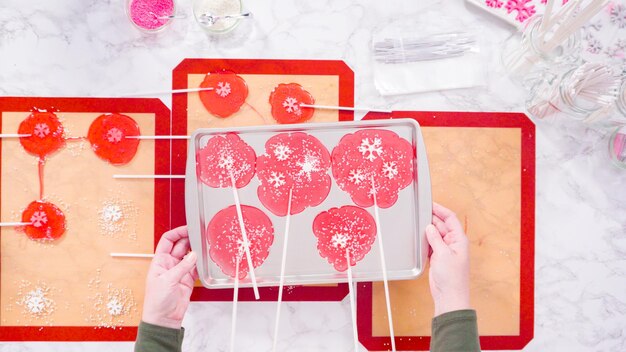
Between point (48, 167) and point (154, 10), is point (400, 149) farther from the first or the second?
point (48, 167)

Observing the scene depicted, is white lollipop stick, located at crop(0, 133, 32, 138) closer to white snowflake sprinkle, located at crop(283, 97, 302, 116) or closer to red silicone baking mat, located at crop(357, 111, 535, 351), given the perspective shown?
white snowflake sprinkle, located at crop(283, 97, 302, 116)

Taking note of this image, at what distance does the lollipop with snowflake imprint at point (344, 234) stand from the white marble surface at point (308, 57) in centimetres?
15

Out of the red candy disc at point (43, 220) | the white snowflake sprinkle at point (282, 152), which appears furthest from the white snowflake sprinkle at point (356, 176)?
the red candy disc at point (43, 220)

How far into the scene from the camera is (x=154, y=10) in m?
1.14

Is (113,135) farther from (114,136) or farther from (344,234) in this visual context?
(344,234)

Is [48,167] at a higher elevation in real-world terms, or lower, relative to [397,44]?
lower

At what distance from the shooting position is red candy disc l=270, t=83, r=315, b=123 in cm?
116

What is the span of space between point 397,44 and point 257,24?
32 centimetres

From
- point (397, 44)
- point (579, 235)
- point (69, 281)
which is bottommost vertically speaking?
point (69, 281)

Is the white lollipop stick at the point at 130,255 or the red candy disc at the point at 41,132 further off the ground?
the red candy disc at the point at 41,132

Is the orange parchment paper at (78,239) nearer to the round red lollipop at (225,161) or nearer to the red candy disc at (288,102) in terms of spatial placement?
the round red lollipop at (225,161)

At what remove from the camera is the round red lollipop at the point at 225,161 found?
107 cm

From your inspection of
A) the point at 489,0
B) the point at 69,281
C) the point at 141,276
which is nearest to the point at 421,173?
the point at 489,0

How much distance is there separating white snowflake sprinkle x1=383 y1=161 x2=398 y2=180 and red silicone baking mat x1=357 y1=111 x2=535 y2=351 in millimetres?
136
